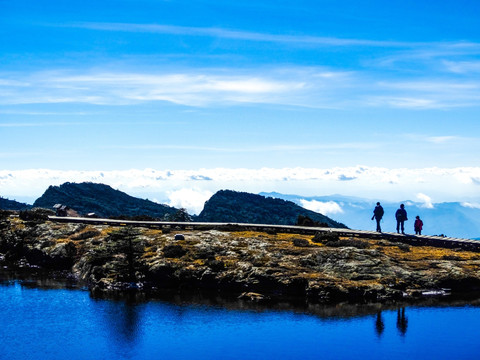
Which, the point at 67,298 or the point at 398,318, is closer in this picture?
the point at 398,318

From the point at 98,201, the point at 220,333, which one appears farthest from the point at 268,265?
the point at 98,201

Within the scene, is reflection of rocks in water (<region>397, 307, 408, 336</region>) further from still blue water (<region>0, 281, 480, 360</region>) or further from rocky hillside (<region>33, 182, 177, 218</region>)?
rocky hillside (<region>33, 182, 177, 218</region>)

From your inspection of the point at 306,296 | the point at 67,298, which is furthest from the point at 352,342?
the point at 67,298

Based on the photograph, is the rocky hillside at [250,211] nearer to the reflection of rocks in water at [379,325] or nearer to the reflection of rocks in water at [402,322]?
the reflection of rocks in water at [402,322]

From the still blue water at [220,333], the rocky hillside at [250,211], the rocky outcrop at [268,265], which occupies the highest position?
the rocky hillside at [250,211]

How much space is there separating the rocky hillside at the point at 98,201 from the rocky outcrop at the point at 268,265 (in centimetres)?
9319

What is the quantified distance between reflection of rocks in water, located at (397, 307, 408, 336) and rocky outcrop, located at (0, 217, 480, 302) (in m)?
5.00

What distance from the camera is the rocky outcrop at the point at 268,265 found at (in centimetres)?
5628

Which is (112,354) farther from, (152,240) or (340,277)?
(152,240)

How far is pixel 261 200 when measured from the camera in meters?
180

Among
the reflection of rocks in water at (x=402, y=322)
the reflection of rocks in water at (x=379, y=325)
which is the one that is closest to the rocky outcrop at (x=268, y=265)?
the reflection of rocks in water at (x=402, y=322)

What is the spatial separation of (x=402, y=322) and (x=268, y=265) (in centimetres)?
1794

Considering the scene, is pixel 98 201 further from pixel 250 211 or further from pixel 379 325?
pixel 379 325

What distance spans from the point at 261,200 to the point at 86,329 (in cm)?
13699
